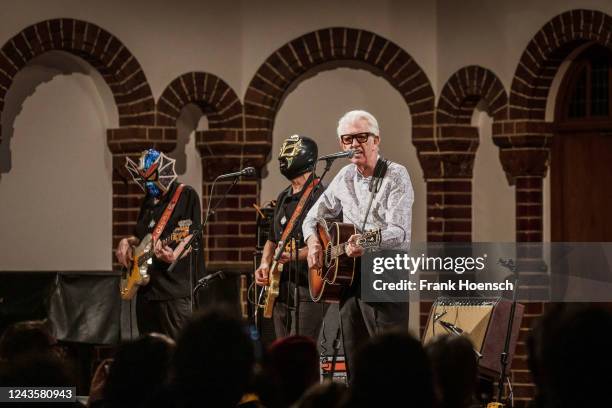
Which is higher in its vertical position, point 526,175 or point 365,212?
point 526,175

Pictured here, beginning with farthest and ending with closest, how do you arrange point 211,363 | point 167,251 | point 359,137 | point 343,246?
point 167,251
point 359,137
point 343,246
point 211,363

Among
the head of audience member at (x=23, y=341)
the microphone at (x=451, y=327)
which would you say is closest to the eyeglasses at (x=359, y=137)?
the microphone at (x=451, y=327)

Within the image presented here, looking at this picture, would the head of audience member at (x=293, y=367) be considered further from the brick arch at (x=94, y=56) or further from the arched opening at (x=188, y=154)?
the arched opening at (x=188, y=154)

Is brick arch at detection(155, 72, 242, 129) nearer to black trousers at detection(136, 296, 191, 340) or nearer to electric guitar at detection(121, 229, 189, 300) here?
electric guitar at detection(121, 229, 189, 300)

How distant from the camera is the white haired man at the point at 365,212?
255 inches

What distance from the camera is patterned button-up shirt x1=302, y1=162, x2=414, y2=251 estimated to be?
646 cm

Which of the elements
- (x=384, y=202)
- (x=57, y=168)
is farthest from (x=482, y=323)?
(x=57, y=168)

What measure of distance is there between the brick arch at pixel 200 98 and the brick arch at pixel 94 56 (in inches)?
5.2

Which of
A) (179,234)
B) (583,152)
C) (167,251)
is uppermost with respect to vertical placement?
(583,152)

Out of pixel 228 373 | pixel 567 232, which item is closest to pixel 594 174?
pixel 567 232

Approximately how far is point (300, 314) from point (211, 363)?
432 centimetres

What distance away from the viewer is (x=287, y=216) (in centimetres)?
771

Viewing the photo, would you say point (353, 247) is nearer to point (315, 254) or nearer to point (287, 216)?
point (315, 254)

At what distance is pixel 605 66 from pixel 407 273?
451 cm
